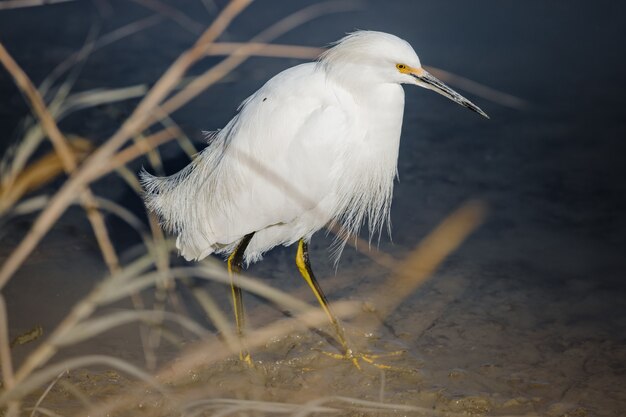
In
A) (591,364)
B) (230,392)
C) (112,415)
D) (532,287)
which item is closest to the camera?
(112,415)

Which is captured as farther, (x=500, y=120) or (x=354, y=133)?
(x=500, y=120)

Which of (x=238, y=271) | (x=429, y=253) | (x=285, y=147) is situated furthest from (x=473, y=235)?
(x=285, y=147)

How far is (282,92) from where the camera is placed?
10.1 ft

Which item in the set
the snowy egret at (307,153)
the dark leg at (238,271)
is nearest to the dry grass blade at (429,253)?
the snowy egret at (307,153)

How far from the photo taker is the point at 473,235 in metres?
4.31

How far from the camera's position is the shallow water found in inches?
123

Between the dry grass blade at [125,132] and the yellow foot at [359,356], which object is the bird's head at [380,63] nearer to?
the yellow foot at [359,356]

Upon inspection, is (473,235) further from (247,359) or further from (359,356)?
(247,359)

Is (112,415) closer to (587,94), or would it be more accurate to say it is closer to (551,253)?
(551,253)

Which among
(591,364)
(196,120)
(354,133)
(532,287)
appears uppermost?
(196,120)

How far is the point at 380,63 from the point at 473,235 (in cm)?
174

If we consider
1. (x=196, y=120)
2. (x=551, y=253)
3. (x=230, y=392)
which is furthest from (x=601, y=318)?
(x=196, y=120)

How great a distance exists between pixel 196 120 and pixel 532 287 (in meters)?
2.83

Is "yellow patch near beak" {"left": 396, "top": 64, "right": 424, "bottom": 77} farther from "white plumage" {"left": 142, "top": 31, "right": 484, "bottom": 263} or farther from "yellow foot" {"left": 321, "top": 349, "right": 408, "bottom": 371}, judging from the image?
"yellow foot" {"left": 321, "top": 349, "right": 408, "bottom": 371}
